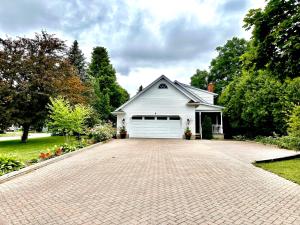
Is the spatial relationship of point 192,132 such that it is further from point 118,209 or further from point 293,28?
point 118,209

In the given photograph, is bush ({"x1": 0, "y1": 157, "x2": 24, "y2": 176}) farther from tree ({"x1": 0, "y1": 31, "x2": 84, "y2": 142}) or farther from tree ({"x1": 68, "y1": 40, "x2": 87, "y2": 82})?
tree ({"x1": 68, "y1": 40, "x2": 87, "y2": 82})

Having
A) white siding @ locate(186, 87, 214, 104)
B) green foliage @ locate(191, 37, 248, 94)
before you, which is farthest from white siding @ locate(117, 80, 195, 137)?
green foliage @ locate(191, 37, 248, 94)

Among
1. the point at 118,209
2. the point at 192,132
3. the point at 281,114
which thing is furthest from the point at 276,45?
the point at 192,132

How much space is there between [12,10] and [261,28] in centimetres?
1152

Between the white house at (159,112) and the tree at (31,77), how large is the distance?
5073 mm

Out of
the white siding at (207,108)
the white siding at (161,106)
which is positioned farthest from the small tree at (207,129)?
the white siding at (207,108)

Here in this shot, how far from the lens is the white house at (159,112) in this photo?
22922 mm

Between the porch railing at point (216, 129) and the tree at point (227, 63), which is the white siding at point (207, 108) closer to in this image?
the porch railing at point (216, 129)

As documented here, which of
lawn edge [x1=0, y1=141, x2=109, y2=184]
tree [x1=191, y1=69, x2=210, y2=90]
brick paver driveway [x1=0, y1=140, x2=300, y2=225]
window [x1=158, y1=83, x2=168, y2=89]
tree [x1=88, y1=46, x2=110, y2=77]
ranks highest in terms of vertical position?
tree [x1=88, y1=46, x2=110, y2=77]

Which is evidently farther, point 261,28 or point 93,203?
point 261,28

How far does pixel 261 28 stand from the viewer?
22.9 ft

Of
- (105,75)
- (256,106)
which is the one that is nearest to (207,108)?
(256,106)

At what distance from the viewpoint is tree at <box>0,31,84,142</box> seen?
17.7 m

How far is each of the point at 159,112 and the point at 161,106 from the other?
0.61 m
